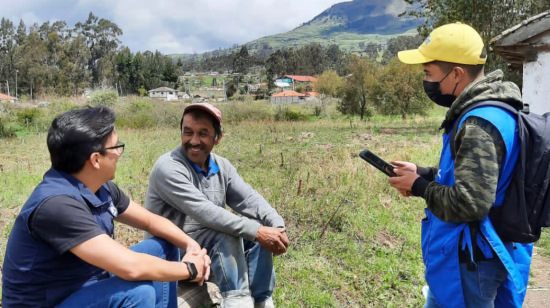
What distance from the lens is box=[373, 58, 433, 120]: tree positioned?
76.2 ft

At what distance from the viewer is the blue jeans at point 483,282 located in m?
1.73

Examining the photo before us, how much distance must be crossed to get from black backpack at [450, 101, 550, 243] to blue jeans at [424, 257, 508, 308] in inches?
5.0

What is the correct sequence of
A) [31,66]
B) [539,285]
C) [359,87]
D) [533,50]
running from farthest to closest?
1. [31,66]
2. [359,87]
3. [533,50]
4. [539,285]

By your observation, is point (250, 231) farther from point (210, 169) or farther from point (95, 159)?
point (95, 159)

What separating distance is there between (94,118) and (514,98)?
184 centimetres

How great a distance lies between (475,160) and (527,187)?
0.91 feet

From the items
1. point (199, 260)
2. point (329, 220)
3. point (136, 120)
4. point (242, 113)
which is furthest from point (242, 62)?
point (199, 260)

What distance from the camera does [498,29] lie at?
52.4 ft

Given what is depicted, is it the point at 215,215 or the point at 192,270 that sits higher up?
the point at 215,215

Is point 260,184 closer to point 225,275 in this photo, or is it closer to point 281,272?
point 281,272

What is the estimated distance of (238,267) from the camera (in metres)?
2.62

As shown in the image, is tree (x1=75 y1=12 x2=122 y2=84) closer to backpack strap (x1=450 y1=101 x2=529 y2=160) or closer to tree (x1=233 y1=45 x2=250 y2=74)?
tree (x1=233 y1=45 x2=250 y2=74)

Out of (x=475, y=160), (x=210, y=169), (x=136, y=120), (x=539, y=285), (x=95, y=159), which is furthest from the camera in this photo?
(x=136, y=120)

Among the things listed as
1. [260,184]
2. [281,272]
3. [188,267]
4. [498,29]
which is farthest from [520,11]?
[188,267]
